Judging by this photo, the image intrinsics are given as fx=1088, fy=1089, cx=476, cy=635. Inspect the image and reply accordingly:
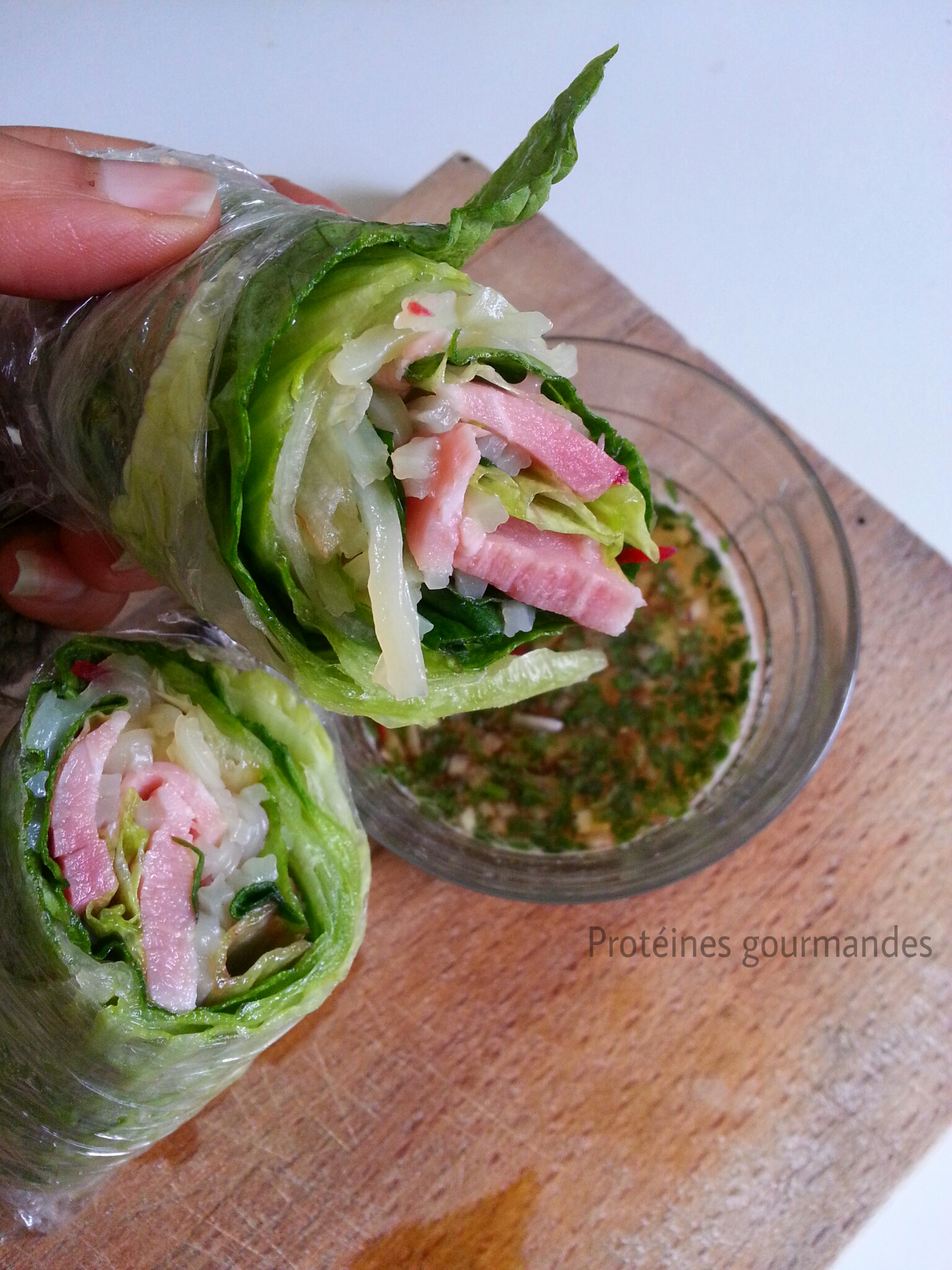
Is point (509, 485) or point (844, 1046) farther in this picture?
point (844, 1046)

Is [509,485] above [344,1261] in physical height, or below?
above

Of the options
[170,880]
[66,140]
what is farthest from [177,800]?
[66,140]

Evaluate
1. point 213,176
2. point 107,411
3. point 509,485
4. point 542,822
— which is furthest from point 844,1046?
point 213,176

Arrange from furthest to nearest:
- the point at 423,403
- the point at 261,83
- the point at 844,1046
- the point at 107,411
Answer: the point at 261,83 < the point at 844,1046 < the point at 107,411 < the point at 423,403

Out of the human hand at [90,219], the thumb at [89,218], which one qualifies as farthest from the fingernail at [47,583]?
the thumb at [89,218]

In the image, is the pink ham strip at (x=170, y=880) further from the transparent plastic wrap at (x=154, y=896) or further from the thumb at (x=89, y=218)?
the thumb at (x=89, y=218)

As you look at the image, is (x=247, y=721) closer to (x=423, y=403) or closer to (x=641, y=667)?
(x=423, y=403)

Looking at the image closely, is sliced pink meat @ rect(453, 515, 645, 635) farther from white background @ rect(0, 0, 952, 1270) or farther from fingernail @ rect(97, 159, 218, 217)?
white background @ rect(0, 0, 952, 1270)
